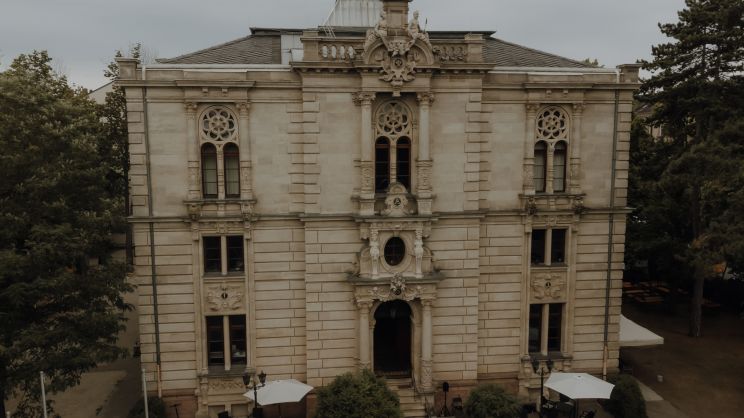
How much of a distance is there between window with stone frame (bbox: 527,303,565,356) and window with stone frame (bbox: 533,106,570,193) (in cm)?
543

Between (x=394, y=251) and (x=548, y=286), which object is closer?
(x=394, y=251)

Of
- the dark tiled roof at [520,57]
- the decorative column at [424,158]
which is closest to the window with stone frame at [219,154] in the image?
the decorative column at [424,158]

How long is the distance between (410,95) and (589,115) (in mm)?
8175

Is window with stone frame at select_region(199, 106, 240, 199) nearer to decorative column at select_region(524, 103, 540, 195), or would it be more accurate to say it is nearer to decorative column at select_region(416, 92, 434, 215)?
decorative column at select_region(416, 92, 434, 215)

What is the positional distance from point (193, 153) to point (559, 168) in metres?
15.7

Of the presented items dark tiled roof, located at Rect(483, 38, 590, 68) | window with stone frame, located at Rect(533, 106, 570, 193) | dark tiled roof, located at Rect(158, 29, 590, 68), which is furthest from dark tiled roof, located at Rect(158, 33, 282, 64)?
window with stone frame, located at Rect(533, 106, 570, 193)

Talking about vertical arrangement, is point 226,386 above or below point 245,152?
below

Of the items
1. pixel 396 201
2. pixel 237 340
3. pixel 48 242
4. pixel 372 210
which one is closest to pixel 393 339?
pixel 372 210

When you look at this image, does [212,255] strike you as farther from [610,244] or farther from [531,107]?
[610,244]

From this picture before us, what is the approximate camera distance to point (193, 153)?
67.5 feet

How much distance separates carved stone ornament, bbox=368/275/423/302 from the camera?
21.4 meters

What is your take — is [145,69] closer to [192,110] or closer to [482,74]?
[192,110]

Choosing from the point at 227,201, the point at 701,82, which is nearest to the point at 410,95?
the point at 227,201

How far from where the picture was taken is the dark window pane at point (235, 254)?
21.5 meters
